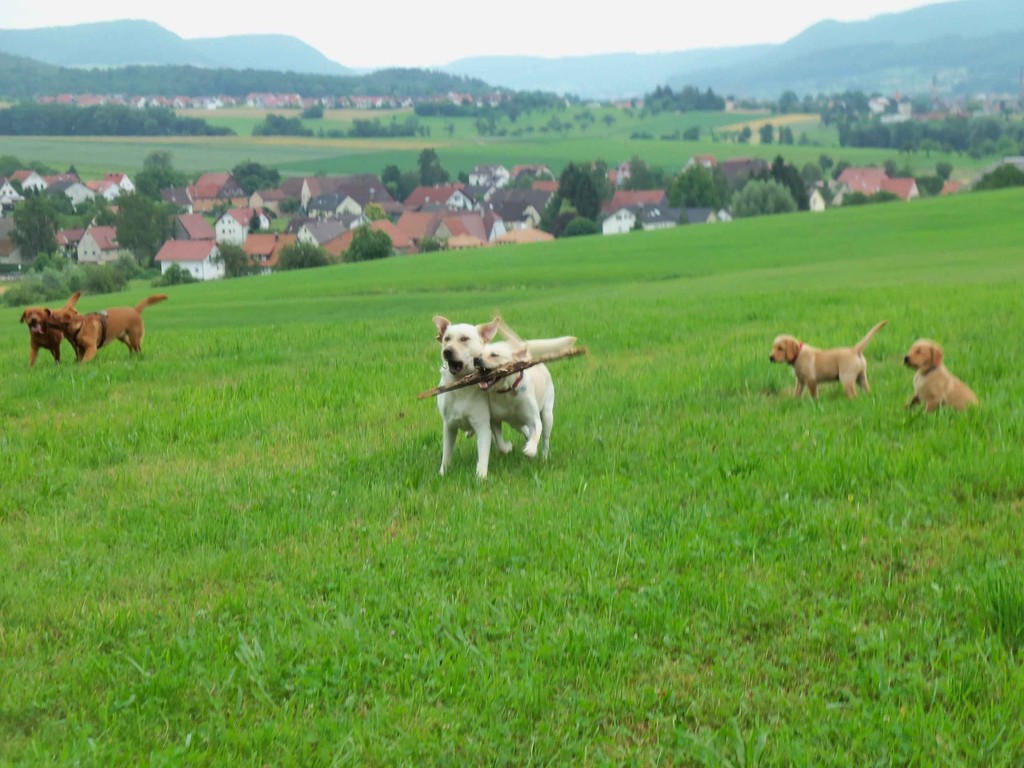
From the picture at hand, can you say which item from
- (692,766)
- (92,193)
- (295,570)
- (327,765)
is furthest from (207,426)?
(92,193)

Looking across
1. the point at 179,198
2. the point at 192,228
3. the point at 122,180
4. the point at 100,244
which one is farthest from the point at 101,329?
the point at 122,180

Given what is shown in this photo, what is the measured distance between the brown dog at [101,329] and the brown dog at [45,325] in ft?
0.39

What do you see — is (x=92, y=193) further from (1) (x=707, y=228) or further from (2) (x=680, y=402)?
(2) (x=680, y=402)

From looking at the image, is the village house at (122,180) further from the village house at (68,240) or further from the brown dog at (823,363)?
the brown dog at (823,363)

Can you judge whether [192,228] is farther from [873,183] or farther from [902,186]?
[902,186]

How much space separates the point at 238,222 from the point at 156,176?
21124mm

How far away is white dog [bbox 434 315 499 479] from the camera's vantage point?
26.4ft

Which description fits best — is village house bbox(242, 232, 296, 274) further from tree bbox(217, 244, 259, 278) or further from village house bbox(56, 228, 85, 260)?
village house bbox(56, 228, 85, 260)

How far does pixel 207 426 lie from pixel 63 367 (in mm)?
5646

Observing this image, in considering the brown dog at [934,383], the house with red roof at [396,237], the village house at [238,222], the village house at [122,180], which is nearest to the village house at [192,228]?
the village house at [238,222]

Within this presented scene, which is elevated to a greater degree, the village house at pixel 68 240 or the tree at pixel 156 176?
the tree at pixel 156 176

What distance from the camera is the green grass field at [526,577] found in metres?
4.63

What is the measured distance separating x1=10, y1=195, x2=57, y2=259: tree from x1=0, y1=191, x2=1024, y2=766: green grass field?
400 feet

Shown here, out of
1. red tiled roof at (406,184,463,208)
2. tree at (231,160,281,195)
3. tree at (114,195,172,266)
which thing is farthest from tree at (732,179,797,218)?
tree at (231,160,281,195)
